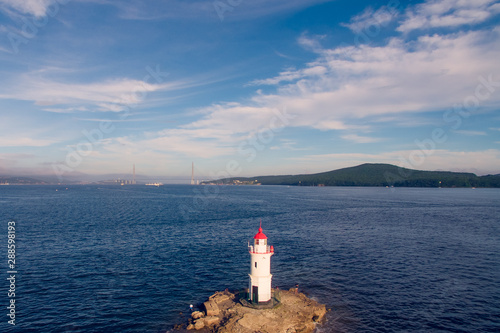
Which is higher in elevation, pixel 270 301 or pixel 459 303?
pixel 270 301

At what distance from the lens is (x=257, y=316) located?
25.4 metres

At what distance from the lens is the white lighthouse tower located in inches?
1043

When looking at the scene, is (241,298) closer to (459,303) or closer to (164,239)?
(459,303)

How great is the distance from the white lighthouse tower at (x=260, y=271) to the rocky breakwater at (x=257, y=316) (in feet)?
3.81

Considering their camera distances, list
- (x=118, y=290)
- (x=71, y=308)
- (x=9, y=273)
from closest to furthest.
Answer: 1. (x=71, y=308)
2. (x=118, y=290)
3. (x=9, y=273)

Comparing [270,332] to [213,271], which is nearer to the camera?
[270,332]

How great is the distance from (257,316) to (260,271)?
3.67m

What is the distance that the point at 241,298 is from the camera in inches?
1141

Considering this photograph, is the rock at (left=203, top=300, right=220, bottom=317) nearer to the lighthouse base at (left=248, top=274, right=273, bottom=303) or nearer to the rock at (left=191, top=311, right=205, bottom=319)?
the rock at (left=191, top=311, right=205, bottom=319)

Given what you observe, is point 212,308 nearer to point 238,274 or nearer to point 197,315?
point 197,315

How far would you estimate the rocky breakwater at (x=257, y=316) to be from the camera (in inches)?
955

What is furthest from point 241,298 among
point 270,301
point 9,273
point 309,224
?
point 309,224

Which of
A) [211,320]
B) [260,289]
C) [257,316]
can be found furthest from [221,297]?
[257,316]

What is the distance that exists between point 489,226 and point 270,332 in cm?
7631
